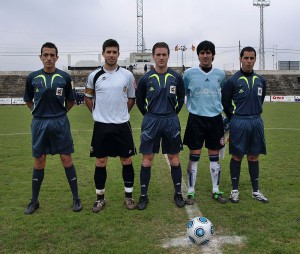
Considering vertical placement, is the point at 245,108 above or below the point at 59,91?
below

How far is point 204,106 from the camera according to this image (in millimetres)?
4840

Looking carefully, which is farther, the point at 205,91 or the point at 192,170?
the point at 192,170

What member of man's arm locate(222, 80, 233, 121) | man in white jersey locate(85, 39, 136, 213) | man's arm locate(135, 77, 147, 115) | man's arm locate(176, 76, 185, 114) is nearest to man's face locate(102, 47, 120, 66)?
man in white jersey locate(85, 39, 136, 213)

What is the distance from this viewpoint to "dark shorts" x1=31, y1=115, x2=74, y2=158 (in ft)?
14.7

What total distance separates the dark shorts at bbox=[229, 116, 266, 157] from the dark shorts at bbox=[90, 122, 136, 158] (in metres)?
1.41

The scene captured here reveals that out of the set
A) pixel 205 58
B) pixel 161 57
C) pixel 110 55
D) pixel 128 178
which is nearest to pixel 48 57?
pixel 110 55

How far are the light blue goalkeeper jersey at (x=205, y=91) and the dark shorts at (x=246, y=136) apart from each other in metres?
0.32

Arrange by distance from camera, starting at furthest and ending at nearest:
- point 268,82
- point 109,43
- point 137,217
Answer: point 268,82 → point 109,43 → point 137,217

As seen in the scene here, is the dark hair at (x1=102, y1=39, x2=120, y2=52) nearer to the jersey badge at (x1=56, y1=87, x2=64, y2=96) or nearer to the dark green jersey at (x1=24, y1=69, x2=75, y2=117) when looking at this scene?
the dark green jersey at (x1=24, y1=69, x2=75, y2=117)

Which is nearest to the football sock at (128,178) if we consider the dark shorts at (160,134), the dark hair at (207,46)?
the dark shorts at (160,134)

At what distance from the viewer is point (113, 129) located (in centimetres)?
451

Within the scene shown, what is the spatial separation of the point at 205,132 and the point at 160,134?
664mm

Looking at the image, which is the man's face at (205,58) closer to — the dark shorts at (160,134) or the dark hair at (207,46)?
the dark hair at (207,46)

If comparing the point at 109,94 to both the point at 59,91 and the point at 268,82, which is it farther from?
the point at 268,82
